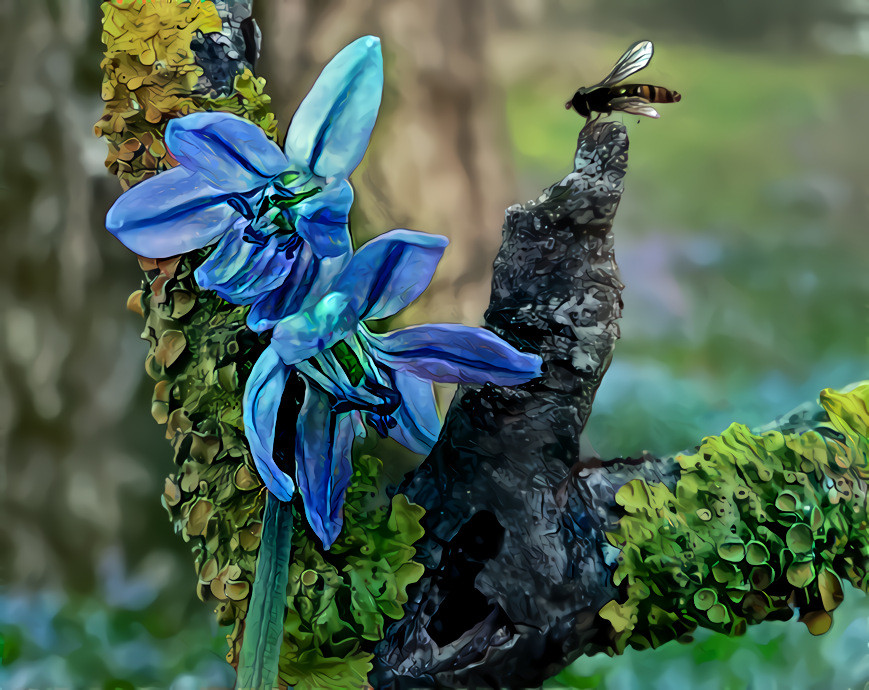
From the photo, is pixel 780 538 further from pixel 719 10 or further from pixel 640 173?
pixel 719 10

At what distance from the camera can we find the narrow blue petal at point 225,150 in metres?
0.56

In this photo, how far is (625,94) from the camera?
0.75 meters

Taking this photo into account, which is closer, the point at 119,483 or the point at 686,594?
the point at 686,594

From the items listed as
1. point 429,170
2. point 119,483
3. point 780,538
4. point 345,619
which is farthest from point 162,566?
point 780,538

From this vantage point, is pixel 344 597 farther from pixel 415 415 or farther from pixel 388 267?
pixel 388 267

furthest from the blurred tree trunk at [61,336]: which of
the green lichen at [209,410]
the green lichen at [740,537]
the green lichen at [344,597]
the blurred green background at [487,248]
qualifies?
the green lichen at [740,537]

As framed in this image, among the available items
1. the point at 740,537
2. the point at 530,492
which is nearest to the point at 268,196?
the point at 530,492

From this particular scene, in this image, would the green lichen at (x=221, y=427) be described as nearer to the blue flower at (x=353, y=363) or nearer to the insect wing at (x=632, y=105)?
the blue flower at (x=353, y=363)

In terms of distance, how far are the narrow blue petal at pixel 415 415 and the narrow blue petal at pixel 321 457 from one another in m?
0.05

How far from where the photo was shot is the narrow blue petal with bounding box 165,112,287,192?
559mm

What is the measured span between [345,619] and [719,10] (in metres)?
0.78

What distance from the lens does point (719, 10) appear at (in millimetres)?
803

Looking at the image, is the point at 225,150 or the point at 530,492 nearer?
the point at 225,150

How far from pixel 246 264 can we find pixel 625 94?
440 mm
